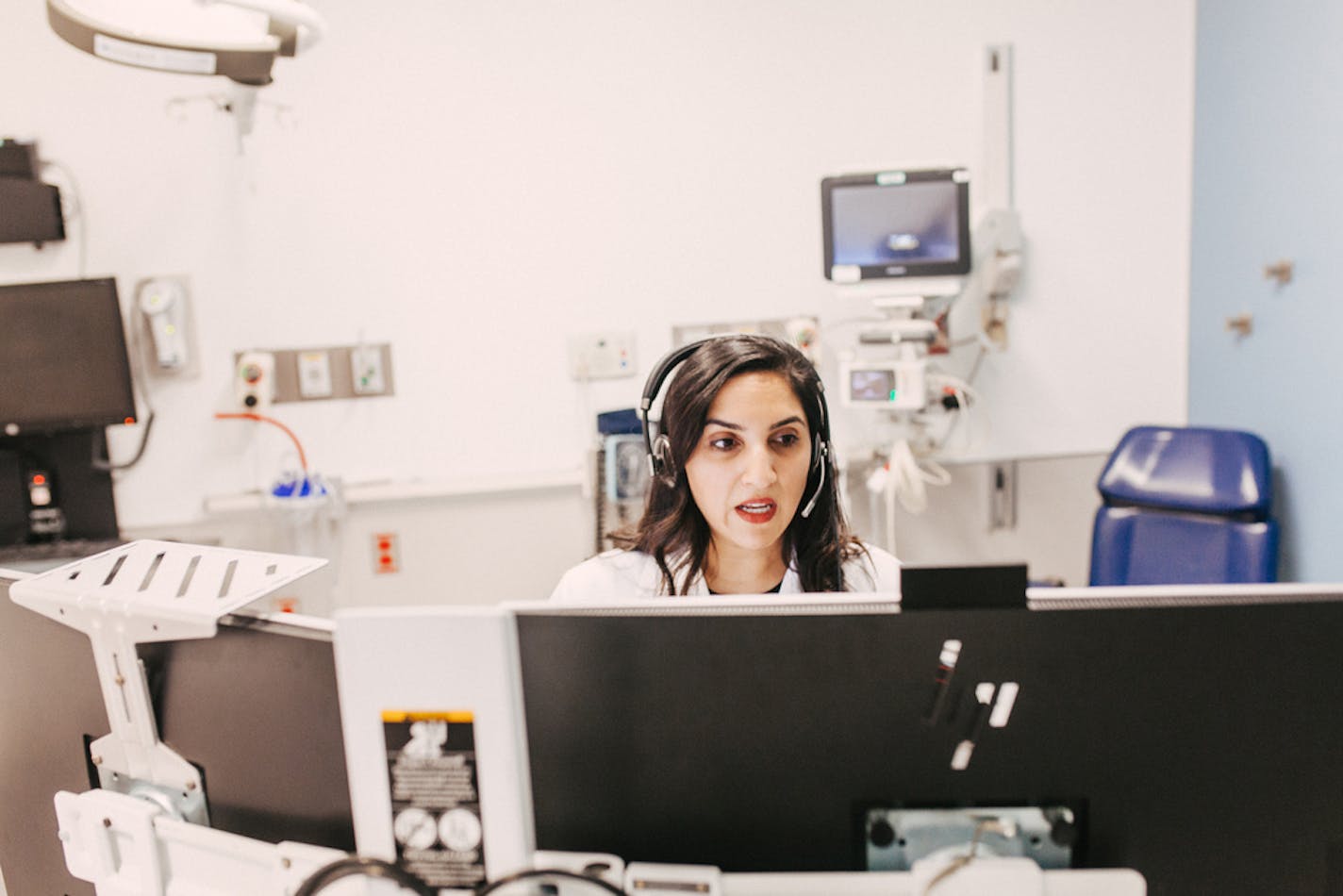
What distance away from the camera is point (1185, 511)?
2230 millimetres

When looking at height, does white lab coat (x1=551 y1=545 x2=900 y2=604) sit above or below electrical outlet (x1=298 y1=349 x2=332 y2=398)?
below

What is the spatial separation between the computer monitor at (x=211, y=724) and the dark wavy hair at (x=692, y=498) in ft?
2.39

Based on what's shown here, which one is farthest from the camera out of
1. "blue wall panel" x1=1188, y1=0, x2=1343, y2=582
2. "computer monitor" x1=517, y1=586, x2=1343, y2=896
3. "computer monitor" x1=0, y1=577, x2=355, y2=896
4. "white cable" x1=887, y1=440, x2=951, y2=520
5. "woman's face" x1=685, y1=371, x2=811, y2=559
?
"white cable" x1=887, y1=440, x2=951, y2=520

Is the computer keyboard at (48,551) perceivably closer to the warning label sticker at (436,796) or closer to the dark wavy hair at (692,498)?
the dark wavy hair at (692,498)

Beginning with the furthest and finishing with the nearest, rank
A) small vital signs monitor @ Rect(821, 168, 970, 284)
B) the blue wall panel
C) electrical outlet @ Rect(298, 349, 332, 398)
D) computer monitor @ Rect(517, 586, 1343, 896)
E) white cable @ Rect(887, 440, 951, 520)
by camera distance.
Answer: electrical outlet @ Rect(298, 349, 332, 398) → white cable @ Rect(887, 440, 951, 520) → small vital signs monitor @ Rect(821, 168, 970, 284) → the blue wall panel → computer monitor @ Rect(517, 586, 1343, 896)

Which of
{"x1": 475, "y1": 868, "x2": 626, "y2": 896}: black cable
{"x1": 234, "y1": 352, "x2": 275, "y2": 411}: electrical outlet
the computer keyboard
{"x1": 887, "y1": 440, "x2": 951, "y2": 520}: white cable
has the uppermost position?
{"x1": 234, "y1": 352, "x2": 275, "y2": 411}: electrical outlet

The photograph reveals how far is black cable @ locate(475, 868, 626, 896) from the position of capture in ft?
1.88

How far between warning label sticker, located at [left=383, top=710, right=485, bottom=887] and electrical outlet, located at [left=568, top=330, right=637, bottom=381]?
7.06 feet

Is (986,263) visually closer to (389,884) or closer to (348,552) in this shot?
(348,552)

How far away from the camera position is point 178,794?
29.9 inches

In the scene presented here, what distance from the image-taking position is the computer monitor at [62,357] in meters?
2.41

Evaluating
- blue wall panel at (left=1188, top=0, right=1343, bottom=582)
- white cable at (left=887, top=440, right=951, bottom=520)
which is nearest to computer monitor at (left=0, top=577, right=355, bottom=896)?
white cable at (left=887, top=440, right=951, bottom=520)

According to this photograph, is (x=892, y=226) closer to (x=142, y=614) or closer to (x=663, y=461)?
(x=663, y=461)

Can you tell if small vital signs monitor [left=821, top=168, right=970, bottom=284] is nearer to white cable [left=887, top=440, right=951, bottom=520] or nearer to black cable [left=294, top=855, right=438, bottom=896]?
white cable [left=887, top=440, right=951, bottom=520]
